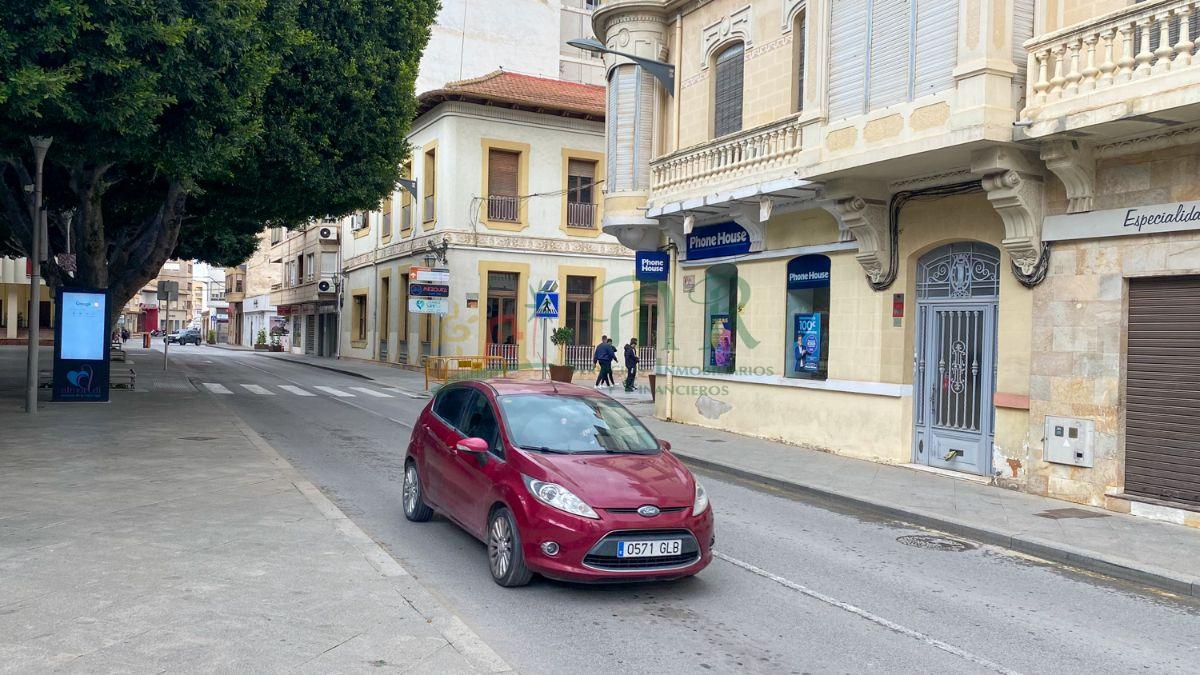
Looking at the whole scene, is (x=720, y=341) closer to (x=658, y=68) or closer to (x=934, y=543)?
(x=658, y=68)

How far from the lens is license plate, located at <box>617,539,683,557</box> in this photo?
612cm

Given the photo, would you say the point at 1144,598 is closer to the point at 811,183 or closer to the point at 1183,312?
the point at 1183,312

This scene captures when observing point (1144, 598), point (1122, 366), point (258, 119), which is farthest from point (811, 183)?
point (258, 119)

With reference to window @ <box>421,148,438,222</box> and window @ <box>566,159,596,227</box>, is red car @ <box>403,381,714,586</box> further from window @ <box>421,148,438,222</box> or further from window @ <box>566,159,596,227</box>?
window @ <box>421,148,438,222</box>

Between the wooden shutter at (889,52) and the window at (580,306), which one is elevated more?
the wooden shutter at (889,52)

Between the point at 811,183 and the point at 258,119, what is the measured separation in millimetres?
8809

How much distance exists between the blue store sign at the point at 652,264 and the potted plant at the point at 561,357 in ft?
10.7

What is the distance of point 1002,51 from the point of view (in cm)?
1081

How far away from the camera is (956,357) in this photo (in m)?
12.7

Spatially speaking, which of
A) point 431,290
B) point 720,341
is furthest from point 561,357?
point 720,341

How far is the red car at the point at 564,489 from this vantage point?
6125 millimetres

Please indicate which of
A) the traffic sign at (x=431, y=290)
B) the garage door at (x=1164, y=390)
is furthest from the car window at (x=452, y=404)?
the traffic sign at (x=431, y=290)

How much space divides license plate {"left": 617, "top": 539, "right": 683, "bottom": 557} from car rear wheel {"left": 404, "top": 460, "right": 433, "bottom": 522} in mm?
2956

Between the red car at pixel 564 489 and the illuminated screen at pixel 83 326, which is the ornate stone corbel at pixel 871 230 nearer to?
the red car at pixel 564 489
